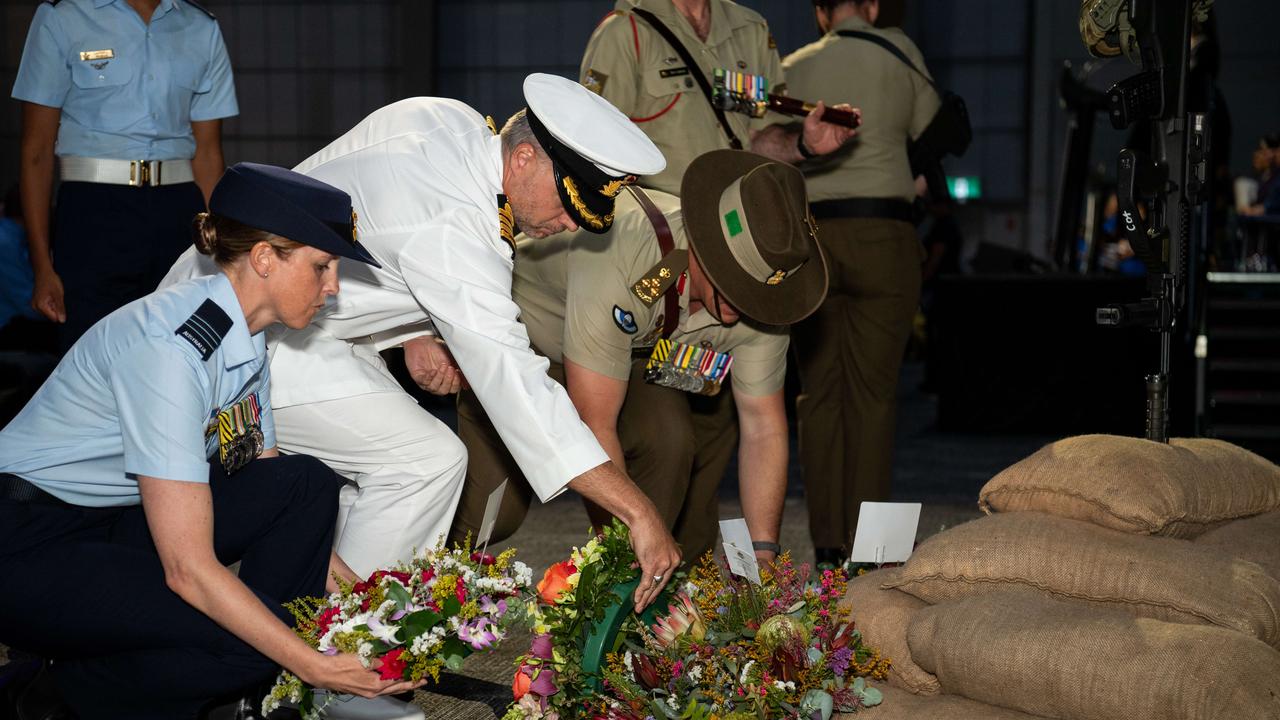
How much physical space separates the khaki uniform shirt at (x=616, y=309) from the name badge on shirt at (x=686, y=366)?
3 cm

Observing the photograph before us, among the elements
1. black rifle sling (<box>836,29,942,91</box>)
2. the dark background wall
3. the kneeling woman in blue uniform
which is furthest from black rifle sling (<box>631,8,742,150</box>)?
the dark background wall

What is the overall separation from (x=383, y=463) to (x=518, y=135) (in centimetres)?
74

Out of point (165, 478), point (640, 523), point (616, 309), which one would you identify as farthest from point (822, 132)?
point (165, 478)

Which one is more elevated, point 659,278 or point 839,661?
point 659,278

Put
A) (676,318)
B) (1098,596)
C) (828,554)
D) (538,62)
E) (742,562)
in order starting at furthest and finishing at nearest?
(538,62) < (828,554) < (676,318) < (742,562) < (1098,596)

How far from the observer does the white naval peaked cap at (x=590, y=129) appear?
2049 mm

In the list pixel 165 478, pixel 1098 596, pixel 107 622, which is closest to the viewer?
pixel 165 478

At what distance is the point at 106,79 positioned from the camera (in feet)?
9.78

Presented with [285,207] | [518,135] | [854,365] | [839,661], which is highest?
[518,135]

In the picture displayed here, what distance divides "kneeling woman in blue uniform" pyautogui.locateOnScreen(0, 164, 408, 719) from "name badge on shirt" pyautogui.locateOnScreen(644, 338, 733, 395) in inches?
33.6

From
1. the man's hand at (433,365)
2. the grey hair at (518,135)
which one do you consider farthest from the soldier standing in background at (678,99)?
the grey hair at (518,135)

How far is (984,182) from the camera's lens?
15977 millimetres

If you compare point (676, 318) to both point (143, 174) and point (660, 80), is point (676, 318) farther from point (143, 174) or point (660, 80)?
point (143, 174)

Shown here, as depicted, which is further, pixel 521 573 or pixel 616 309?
pixel 616 309
